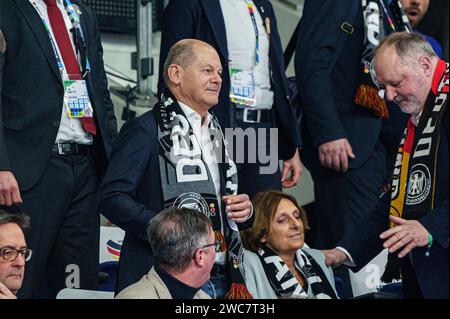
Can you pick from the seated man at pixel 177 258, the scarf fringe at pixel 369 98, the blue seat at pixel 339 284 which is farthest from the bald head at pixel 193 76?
the blue seat at pixel 339 284

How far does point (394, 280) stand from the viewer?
20.8 feet

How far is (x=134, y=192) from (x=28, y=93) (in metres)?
0.72

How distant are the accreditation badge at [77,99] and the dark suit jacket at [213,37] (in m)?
0.41

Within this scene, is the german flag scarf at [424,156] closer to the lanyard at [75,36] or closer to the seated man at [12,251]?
the lanyard at [75,36]

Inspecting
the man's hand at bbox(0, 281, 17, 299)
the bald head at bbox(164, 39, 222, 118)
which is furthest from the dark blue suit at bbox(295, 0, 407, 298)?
the man's hand at bbox(0, 281, 17, 299)

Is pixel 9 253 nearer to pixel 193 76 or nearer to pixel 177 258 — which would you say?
pixel 177 258

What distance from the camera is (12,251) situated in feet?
17.2

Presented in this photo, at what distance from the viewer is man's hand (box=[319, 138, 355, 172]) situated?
6328 millimetres

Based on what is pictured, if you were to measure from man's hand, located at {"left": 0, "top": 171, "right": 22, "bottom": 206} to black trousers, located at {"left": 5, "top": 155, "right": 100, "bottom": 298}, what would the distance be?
0.25 m

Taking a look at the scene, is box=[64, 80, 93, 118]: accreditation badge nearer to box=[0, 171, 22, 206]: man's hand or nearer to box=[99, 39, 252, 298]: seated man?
box=[99, 39, 252, 298]: seated man

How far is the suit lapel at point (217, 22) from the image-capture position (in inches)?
239

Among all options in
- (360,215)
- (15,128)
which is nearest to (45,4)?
(15,128)
